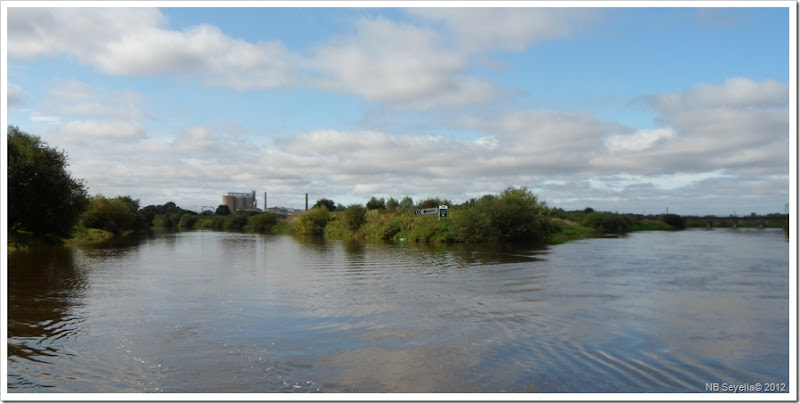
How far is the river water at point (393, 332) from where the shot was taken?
8.21 meters

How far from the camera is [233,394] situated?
24.1ft

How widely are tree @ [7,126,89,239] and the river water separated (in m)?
13.6

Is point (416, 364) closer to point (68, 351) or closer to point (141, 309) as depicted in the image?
point (68, 351)

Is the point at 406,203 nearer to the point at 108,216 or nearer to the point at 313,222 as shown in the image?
the point at 313,222

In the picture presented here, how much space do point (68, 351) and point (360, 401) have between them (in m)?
5.85

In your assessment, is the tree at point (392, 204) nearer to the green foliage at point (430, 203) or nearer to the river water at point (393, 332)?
the green foliage at point (430, 203)

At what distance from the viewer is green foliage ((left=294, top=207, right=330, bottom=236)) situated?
255ft

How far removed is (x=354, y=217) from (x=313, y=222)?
13.0 m

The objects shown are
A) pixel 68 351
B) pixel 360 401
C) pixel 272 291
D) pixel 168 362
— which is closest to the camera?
pixel 360 401

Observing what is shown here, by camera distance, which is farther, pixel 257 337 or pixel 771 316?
pixel 771 316

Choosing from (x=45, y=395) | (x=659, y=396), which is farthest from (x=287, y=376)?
(x=659, y=396)

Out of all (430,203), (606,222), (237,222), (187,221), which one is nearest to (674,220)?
(606,222)

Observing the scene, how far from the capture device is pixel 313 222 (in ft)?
258

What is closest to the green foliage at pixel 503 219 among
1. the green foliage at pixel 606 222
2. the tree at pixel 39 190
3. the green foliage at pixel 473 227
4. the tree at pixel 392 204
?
the green foliage at pixel 473 227
